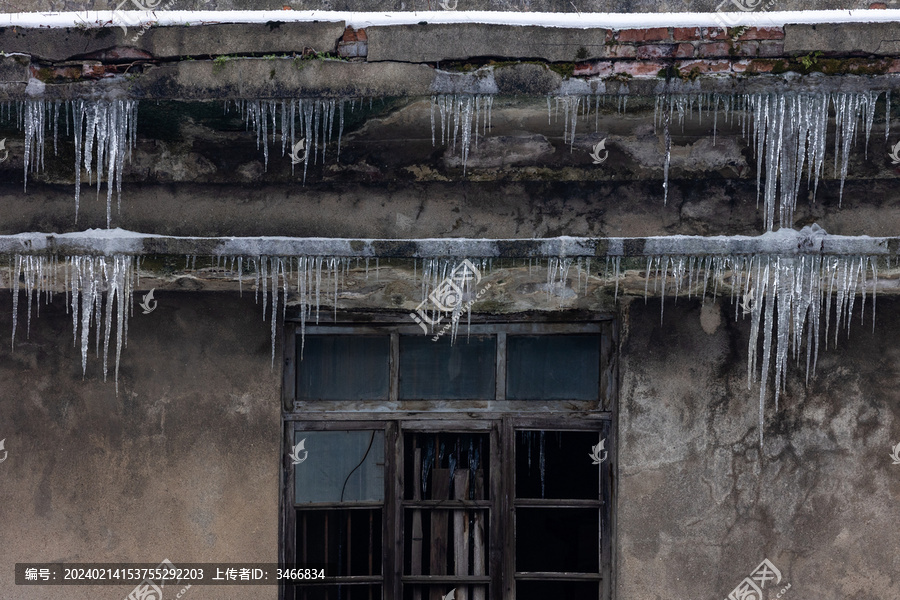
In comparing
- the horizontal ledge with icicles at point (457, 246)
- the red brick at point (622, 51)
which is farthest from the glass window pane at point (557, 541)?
the red brick at point (622, 51)

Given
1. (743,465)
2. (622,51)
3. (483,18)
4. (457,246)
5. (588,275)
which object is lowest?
(743,465)

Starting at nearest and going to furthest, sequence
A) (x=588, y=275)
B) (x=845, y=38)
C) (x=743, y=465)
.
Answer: (x=845, y=38) < (x=588, y=275) < (x=743, y=465)

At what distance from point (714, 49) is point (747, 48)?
14 cm

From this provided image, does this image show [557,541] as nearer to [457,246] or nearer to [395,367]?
[395,367]

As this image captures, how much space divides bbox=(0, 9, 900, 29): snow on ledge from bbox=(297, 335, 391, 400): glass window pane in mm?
1790

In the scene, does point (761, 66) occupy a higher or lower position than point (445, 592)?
higher

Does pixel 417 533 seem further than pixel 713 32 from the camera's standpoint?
Yes

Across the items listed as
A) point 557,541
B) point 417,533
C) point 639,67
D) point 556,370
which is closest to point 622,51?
point 639,67

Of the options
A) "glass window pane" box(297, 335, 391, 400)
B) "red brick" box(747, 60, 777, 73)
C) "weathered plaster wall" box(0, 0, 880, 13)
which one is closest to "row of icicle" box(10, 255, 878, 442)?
"glass window pane" box(297, 335, 391, 400)

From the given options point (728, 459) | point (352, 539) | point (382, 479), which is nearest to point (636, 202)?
point (728, 459)

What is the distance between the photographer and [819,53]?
3.52 m

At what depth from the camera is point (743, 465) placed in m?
4.33

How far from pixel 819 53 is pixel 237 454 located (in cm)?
354

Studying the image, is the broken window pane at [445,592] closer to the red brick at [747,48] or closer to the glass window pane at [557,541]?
the glass window pane at [557,541]
